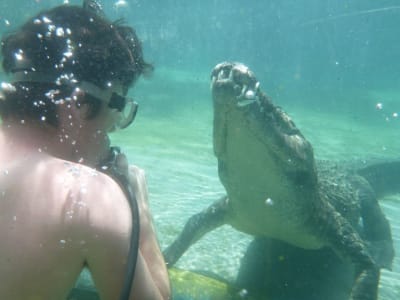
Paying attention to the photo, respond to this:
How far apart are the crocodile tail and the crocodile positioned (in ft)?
10.2

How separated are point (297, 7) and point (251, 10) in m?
7.53

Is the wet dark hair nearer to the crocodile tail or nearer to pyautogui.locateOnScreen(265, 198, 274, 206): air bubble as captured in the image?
pyautogui.locateOnScreen(265, 198, 274, 206): air bubble

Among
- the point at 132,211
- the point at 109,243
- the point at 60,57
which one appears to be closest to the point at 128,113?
the point at 60,57

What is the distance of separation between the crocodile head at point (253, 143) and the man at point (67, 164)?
1420 millimetres

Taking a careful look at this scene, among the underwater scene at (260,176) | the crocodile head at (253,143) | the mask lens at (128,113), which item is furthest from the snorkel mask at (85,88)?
the crocodile head at (253,143)

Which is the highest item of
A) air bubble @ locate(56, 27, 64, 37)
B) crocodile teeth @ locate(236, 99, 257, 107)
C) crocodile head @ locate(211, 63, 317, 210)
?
air bubble @ locate(56, 27, 64, 37)

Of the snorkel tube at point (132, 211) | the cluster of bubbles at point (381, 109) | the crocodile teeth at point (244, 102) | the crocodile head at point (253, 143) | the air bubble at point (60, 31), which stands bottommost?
the cluster of bubbles at point (381, 109)

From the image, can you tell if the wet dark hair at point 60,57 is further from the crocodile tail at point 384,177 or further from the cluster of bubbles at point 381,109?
the cluster of bubbles at point 381,109

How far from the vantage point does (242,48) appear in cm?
4069

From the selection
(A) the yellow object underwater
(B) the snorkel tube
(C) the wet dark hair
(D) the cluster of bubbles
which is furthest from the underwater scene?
(B) the snorkel tube

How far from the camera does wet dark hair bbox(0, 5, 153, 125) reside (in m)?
1.74

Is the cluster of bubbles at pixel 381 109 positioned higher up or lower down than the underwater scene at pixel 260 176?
lower down

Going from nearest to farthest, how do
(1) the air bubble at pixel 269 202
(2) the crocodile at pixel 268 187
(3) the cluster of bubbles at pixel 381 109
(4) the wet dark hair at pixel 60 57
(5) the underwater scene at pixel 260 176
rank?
(4) the wet dark hair at pixel 60 57 < (2) the crocodile at pixel 268 187 < (5) the underwater scene at pixel 260 176 < (1) the air bubble at pixel 269 202 < (3) the cluster of bubbles at pixel 381 109

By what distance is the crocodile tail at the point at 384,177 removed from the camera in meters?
8.05
